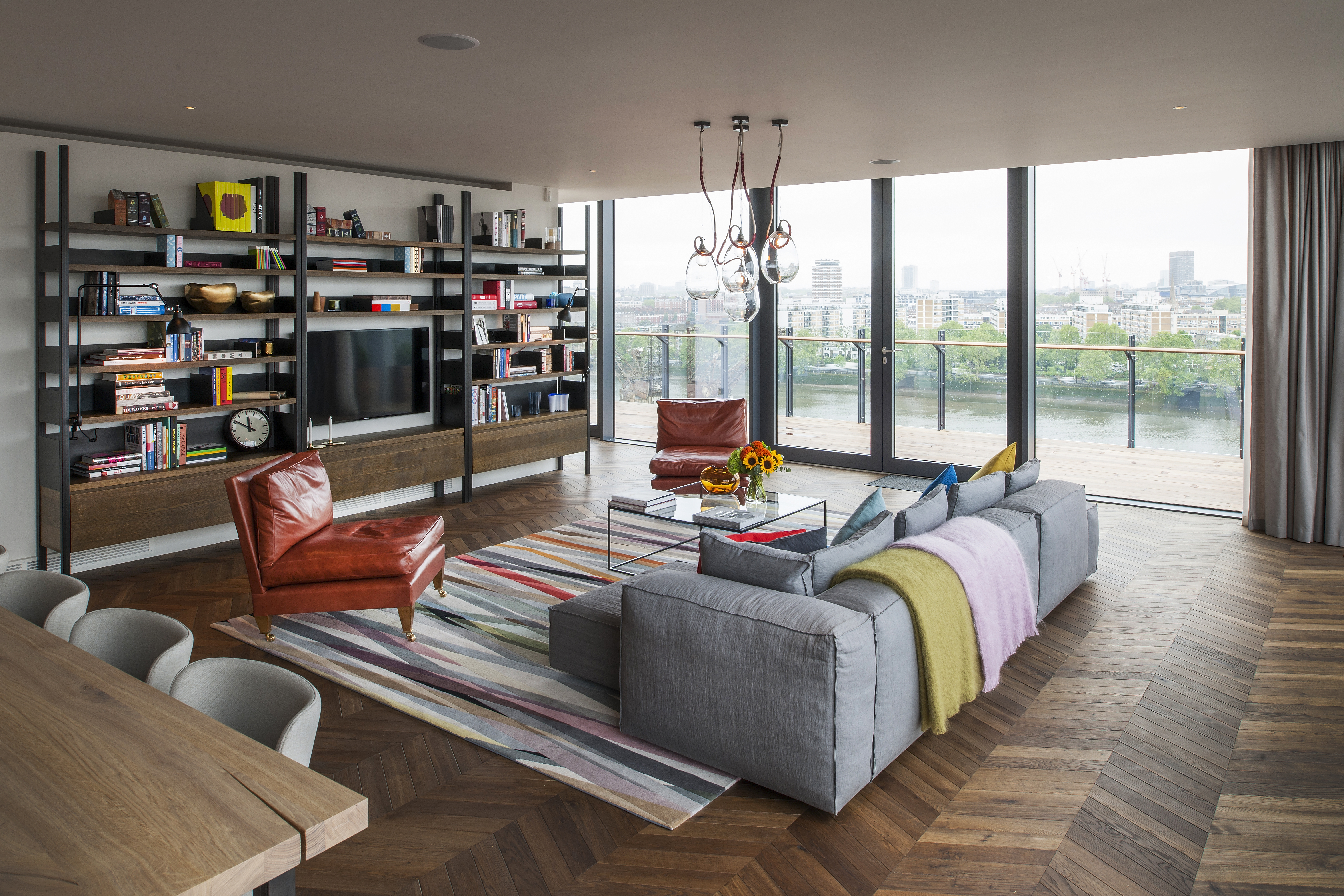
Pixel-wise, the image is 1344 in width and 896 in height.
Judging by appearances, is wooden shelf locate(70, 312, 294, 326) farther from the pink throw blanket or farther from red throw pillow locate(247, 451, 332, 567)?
the pink throw blanket

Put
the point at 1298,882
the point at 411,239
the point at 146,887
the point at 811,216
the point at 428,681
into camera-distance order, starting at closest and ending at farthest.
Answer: the point at 146,887
the point at 1298,882
the point at 428,681
the point at 411,239
the point at 811,216

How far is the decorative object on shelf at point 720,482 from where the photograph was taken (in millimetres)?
5426

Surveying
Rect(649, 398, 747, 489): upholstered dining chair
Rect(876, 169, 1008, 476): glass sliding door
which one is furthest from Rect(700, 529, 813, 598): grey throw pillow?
Rect(876, 169, 1008, 476): glass sliding door

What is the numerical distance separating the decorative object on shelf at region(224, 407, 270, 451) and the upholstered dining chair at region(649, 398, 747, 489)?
249cm

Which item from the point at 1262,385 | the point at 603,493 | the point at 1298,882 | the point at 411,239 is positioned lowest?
the point at 1298,882

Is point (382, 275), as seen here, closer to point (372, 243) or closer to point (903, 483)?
point (372, 243)

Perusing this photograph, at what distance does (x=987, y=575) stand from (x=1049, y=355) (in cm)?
416

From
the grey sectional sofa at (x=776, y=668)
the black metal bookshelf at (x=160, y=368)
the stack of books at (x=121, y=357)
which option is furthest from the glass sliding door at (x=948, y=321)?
the stack of books at (x=121, y=357)

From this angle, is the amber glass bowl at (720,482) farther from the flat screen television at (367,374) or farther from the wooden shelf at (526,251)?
the wooden shelf at (526,251)

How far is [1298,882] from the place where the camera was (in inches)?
→ 97.3

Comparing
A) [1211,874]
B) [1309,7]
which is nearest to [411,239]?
[1309,7]

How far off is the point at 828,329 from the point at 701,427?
192 cm

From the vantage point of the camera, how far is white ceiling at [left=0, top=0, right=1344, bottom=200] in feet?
9.98

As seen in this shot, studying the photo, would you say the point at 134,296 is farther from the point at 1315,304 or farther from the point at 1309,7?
the point at 1315,304
